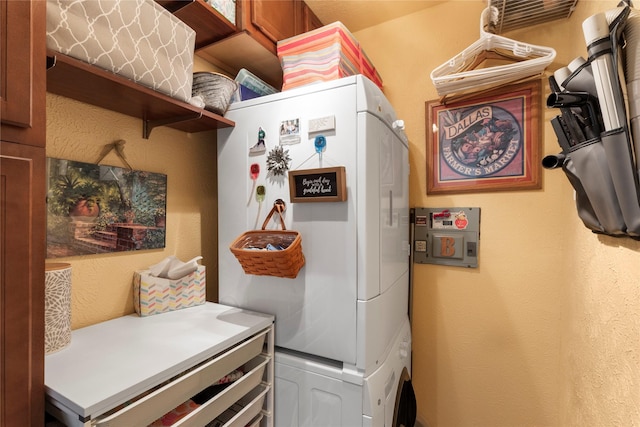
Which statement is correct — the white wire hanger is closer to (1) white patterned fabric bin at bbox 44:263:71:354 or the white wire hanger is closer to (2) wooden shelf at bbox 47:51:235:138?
(2) wooden shelf at bbox 47:51:235:138

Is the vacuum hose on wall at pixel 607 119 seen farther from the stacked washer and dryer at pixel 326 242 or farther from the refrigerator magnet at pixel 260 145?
the refrigerator magnet at pixel 260 145

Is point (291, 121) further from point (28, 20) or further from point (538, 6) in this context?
point (538, 6)

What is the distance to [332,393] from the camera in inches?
42.8

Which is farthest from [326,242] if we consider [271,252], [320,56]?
[320,56]

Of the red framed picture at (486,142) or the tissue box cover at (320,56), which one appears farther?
the red framed picture at (486,142)

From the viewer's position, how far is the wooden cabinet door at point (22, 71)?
1.99 feet

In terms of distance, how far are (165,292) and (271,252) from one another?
610mm

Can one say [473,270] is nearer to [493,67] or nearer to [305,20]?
[493,67]

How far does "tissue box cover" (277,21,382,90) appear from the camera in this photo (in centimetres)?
129

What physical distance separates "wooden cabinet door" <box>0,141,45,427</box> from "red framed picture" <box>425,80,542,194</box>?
1.76 meters

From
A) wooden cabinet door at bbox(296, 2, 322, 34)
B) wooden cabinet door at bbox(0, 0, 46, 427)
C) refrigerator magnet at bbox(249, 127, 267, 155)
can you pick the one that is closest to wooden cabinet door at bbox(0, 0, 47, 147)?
wooden cabinet door at bbox(0, 0, 46, 427)

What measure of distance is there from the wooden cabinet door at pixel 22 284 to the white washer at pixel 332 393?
78cm

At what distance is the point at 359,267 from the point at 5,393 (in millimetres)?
963

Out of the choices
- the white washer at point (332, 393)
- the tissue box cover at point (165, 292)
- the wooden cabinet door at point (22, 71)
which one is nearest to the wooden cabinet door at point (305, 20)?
the wooden cabinet door at point (22, 71)
